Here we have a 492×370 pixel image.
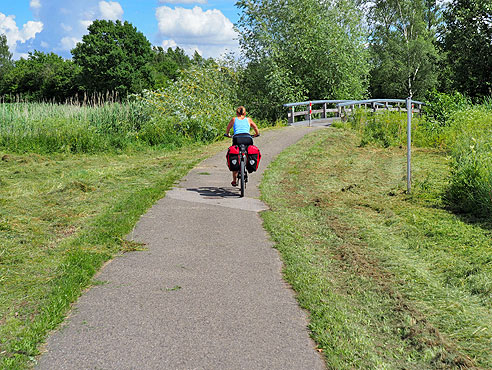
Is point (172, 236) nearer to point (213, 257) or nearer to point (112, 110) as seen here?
point (213, 257)

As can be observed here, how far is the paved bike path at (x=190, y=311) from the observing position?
3873mm

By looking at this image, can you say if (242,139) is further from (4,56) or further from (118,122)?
(4,56)

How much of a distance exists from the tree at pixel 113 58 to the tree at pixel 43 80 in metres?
3.69

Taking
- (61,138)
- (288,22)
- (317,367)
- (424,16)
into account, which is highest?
(424,16)

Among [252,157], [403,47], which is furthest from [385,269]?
[403,47]

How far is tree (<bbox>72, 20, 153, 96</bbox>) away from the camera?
72.3 m

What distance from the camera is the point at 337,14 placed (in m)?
30.8

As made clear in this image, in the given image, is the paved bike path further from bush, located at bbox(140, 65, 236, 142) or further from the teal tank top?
bush, located at bbox(140, 65, 236, 142)

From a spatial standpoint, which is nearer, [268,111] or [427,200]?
[427,200]

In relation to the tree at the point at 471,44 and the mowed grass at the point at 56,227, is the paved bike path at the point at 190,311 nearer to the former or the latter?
the mowed grass at the point at 56,227

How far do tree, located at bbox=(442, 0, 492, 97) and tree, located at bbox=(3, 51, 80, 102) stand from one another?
55020mm

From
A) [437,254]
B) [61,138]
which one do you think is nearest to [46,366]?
[437,254]

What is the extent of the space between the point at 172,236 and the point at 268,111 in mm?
24704

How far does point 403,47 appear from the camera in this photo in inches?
1884
